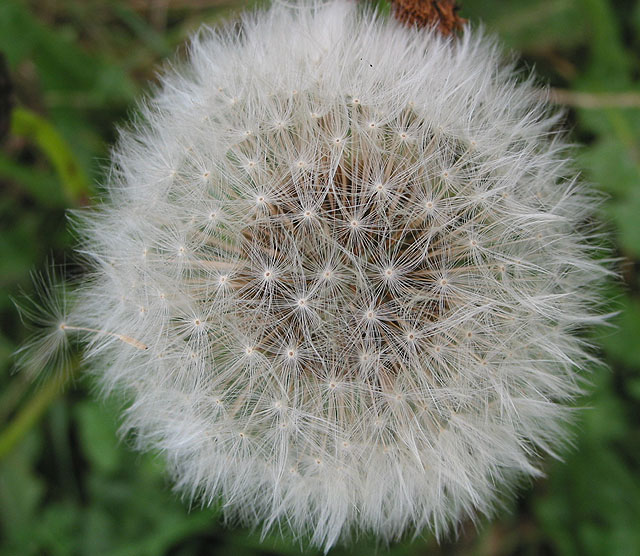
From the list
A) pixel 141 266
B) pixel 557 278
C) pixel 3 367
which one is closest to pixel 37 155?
pixel 3 367

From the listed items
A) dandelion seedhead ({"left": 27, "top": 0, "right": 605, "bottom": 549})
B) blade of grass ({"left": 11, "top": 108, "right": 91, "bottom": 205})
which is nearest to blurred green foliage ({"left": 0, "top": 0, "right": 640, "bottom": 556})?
blade of grass ({"left": 11, "top": 108, "right": 91, "bottom": 205})

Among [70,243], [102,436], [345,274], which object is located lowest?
[102,436]

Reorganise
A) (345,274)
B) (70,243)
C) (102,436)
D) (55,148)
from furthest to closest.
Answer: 1. (70,243)
2. (102,436)
3. (55,148)
4. (345,274)

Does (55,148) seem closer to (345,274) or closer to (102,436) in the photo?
(102,436)

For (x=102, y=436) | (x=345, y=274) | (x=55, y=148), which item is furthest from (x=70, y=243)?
(x=345, y=274)

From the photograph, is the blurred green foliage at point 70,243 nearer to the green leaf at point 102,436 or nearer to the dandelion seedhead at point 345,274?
the green leaf at point 102,436
